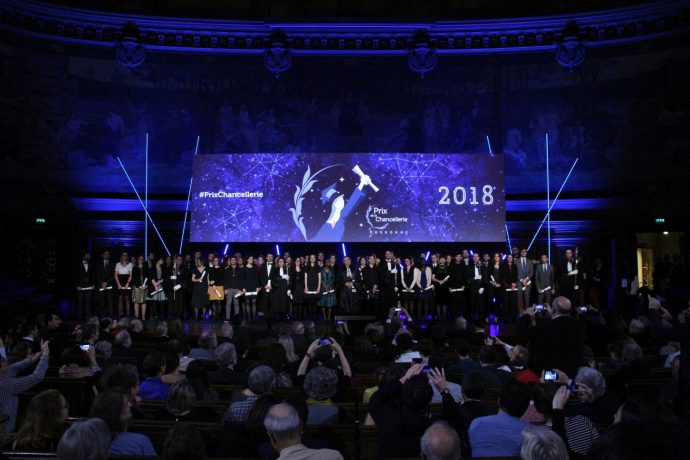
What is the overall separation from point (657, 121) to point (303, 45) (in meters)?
10.6

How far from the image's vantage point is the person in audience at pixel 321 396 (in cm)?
453

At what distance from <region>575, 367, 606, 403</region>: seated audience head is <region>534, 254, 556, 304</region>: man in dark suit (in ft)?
37.0

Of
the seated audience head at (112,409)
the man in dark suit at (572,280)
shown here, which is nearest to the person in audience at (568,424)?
the seated audience head at (112,409)

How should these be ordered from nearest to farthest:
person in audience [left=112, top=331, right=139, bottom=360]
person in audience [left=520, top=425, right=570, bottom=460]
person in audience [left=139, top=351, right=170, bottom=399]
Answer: person in audience [left=520, top=425, right=570, bottom=460]
person in audience [left=139, top=351, right=170, bottom=399]
person in audience [left=112, top=331, right=139, bottom=360]

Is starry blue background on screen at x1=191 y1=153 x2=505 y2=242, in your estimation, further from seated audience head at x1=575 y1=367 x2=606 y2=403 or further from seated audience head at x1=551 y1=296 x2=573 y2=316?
seated audience head at x1=575 y1=367 x2=606 y2=403

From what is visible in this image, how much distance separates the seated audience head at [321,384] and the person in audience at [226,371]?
5.03ft

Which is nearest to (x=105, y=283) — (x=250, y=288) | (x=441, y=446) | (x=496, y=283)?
(x=250, y=288)

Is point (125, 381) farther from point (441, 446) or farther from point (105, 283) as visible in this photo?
point (105, 283)

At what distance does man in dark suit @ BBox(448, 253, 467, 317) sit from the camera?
15.5 meters

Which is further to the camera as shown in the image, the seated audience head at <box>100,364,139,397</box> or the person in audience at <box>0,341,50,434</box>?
the person in audience at <box>0,341,50,434</box>

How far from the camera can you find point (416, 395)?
12.5 ft

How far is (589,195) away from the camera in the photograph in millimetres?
18203

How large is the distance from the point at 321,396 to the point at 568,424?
1769mm

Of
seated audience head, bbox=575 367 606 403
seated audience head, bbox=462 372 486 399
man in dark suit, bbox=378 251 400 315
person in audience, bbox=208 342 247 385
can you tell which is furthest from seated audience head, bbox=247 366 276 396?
man in dark suit, bbox=378 251 400 315
